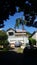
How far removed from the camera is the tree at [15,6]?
18.9m

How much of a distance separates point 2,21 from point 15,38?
49342 mm

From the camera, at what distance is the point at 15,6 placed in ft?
64.3

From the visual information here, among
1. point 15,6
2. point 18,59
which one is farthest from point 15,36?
point 18,59

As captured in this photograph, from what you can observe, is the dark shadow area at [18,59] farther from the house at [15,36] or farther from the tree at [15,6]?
the house at [15,36]

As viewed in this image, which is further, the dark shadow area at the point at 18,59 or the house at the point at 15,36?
the house at the point at 15,36

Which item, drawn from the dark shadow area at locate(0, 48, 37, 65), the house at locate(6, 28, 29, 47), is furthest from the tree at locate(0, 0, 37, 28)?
the house at locate(6, 28, 29, 47)

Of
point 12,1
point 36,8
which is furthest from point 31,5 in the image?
point 12,1

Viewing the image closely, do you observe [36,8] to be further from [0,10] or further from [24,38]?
[24,38]

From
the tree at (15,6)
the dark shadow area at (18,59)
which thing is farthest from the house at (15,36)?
the tree at (15,6)

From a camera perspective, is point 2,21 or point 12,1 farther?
point 2,21

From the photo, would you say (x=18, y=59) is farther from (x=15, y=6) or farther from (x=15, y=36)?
(x=15, y=36)

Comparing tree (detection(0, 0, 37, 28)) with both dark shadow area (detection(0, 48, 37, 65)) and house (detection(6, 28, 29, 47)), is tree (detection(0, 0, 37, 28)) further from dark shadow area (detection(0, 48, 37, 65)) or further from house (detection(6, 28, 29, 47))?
house (detection(6, 28, 29, 47))

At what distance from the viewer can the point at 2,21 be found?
20.8 metres

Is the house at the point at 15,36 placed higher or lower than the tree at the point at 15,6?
higher
